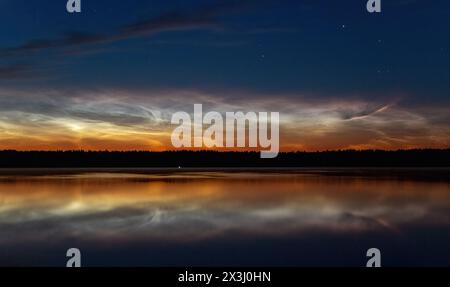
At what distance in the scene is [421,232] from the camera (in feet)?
47.7

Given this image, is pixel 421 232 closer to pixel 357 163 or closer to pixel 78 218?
pixel 78 218

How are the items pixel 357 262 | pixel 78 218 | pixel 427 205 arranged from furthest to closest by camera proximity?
pixel 427 205 < pixel 78 218 < pixel 357 262

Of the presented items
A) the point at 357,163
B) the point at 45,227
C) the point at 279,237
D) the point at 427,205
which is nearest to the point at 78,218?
the point at 45,227

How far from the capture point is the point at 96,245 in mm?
12633

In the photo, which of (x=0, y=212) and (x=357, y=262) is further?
(x=0, y=212)

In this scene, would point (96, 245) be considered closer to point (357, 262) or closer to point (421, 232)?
point (357, 262)

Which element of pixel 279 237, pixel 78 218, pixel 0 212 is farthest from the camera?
pixel 0 212

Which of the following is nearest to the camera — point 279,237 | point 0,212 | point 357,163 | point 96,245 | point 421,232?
point 96,245

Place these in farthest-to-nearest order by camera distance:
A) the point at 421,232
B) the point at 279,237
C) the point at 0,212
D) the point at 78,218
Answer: the point at 0,212
the point at 78,218
the point at 421,232
the point at 279,237

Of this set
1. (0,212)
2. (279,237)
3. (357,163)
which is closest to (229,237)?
(279,237)
